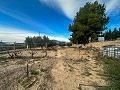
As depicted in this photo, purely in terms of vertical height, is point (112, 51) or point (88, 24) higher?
point (88, 24)

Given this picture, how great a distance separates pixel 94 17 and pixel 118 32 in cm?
4537

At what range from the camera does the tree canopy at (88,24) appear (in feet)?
107

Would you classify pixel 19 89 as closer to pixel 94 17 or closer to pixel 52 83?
pixel 52 83

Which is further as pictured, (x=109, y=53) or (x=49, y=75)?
(x=109, y=53)

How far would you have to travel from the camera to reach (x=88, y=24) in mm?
33219

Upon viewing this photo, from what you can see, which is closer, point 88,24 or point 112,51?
point 112,51

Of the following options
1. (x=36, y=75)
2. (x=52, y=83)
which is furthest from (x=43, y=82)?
(x=36, y=75)

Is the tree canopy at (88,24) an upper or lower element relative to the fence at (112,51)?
upper

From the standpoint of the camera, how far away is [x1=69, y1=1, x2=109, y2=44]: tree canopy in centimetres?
3259

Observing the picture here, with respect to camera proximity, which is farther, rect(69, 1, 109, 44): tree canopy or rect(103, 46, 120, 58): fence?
rect(69, 1, 109, 44): tree canopy

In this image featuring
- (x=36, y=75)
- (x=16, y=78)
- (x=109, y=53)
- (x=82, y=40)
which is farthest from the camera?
(x=82, y=40)

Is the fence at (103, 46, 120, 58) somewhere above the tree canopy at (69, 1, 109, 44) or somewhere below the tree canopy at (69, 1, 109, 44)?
below

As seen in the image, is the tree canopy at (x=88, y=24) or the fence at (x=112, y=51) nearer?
the fence at (x=112, y=51)

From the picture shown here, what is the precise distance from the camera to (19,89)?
227 inches
